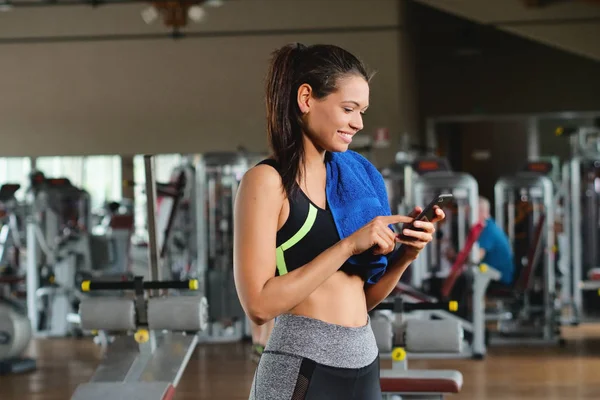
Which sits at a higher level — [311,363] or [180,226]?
[311,363]

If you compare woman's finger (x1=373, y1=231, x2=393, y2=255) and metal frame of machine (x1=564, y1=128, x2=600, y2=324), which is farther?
metal frame of machine (x1=564, y1=128, x2=600, y2=324)

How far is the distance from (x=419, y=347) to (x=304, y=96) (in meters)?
1.88

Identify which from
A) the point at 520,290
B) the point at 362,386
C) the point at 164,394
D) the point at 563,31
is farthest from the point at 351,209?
the point at 563,31

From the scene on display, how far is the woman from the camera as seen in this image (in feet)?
5.16

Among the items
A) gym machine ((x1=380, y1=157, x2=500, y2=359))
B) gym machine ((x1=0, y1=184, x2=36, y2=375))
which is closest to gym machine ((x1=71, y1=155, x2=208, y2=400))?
gym machine ((x1=380, y1=157, x2=500, y2=359))

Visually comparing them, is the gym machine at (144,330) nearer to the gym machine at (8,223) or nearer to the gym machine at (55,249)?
the gym machine at (8,223)

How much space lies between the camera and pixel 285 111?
1.66m

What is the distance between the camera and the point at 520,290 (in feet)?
27.6

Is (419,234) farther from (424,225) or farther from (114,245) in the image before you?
(114,245)

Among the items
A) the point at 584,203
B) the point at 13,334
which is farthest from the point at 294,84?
the point at 584,203

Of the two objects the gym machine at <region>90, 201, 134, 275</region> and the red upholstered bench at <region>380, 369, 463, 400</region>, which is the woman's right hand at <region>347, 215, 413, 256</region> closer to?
the red upholstered bench at <region>380, 369, 463, 400</region>

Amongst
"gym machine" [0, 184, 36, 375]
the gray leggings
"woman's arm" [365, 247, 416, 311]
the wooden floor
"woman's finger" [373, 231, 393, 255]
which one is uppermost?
"woman's finger" [373, 231, 393, 255]

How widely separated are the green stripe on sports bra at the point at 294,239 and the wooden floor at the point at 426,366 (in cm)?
465

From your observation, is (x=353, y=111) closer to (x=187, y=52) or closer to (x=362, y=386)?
(x=362, y=386)
